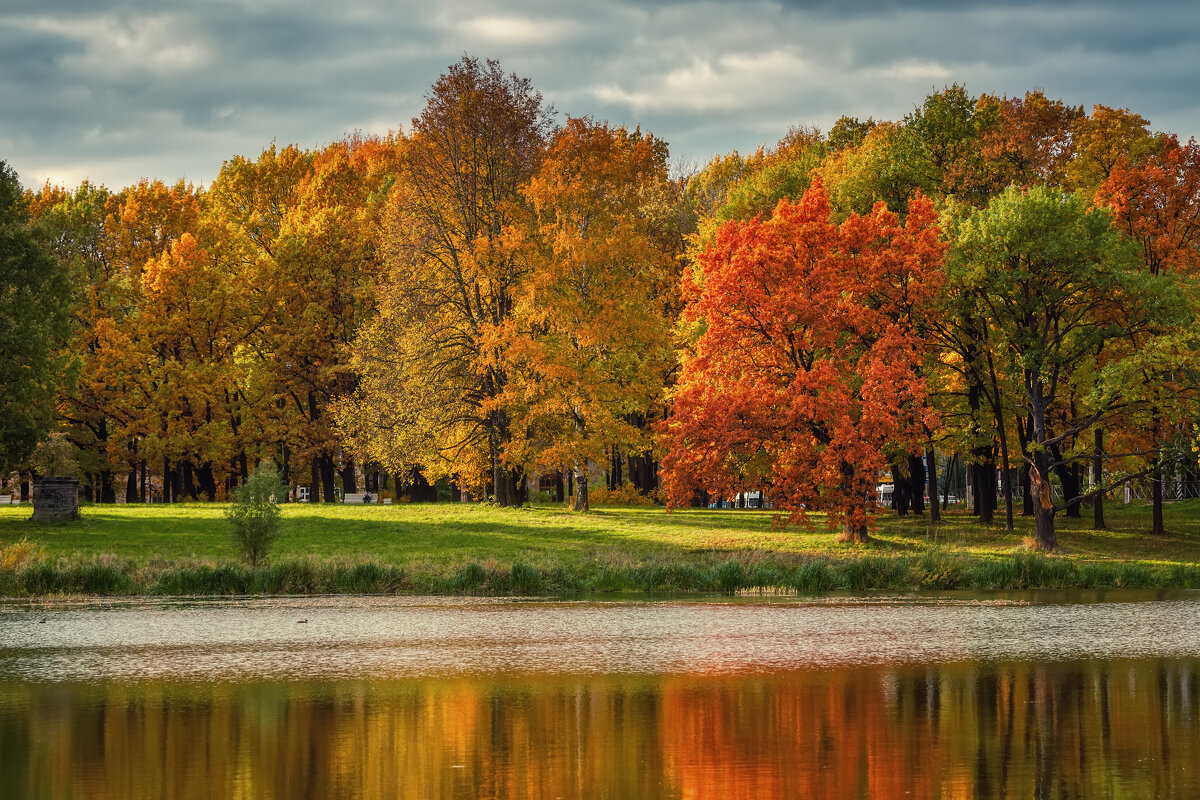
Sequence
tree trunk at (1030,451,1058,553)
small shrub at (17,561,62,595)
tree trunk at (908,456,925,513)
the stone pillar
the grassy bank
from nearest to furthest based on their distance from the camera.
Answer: small shrub at (17,561,62,595), the grassy bank, tree trunk at (1030,451,1058,553), the stone pillar, tree trunk at (908,456,925,513)

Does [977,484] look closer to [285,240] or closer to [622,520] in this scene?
[622,520]

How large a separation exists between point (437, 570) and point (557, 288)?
23.3 metres

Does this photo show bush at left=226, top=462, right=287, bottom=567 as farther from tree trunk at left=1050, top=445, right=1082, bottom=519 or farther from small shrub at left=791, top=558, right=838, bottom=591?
tree trunk at left=1050, top=445, right=1082, bottom=519

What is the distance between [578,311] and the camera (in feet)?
188

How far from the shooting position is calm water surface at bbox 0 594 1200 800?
1338cm

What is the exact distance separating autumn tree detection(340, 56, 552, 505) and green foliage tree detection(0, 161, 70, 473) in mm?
15157

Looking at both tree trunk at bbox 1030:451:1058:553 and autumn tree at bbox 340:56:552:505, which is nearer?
tree trunk at bbox 1030:451:1058:553

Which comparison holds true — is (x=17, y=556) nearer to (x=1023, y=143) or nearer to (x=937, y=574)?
(x=937, y=574)

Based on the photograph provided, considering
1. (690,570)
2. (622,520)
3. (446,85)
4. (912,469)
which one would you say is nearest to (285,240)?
(446,85)

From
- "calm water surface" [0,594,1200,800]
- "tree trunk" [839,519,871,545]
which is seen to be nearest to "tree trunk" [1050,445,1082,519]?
"tree trunk" [839,519,871,545]

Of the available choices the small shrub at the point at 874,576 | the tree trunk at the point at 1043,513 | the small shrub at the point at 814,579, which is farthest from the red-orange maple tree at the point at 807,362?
the small shrub at the point at 814,579

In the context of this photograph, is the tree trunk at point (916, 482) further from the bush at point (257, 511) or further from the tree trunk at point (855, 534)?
the bush at point (257, 511)

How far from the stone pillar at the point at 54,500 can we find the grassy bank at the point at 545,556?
720 mm

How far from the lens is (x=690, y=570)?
37.8 metres
